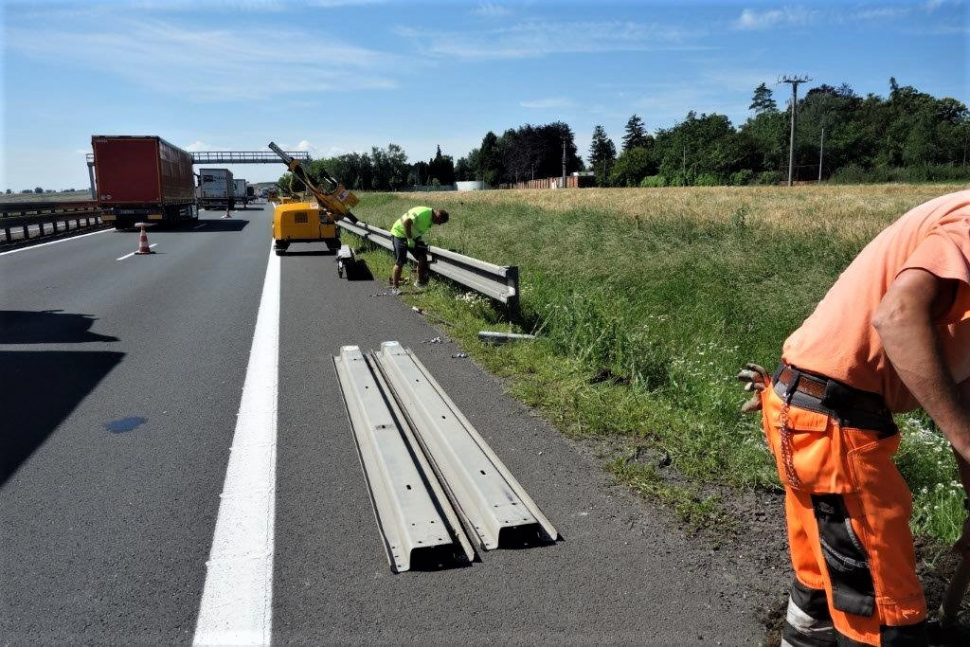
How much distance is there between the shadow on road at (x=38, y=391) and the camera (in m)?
4.89

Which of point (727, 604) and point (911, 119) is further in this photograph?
point (911, 119)

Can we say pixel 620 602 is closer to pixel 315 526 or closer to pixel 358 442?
pixel 315 526

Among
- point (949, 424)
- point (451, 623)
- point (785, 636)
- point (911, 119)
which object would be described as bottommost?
point (451, 623)

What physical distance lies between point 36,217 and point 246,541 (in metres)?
24.7

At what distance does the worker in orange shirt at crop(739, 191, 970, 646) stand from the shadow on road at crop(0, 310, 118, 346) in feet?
26.2

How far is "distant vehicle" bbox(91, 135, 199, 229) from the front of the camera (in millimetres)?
29969

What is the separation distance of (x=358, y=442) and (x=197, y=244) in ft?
66.6

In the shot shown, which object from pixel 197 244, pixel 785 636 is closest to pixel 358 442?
pixel 785 636

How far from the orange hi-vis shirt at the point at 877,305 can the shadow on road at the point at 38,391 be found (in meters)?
4.33

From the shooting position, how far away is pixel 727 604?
297 centimetres

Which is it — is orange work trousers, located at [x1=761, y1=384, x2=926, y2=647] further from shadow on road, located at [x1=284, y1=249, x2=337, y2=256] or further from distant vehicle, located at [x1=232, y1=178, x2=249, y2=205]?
distant vehicle, located at [x1=232, y1=178, x2=249, y2=205]

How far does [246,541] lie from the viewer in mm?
3537

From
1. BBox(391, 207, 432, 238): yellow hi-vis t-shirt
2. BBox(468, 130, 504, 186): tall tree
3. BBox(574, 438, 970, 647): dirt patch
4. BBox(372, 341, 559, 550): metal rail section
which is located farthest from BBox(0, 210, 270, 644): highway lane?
BBox(468, 130, 504, 186): tall tree

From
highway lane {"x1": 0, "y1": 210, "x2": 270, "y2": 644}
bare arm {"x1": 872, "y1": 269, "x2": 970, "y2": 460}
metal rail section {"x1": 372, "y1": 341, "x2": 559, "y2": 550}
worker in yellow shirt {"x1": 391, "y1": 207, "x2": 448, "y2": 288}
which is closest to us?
bare arm {"x1": 872, "y1": 269, "x2": 970, "y2": 460}
